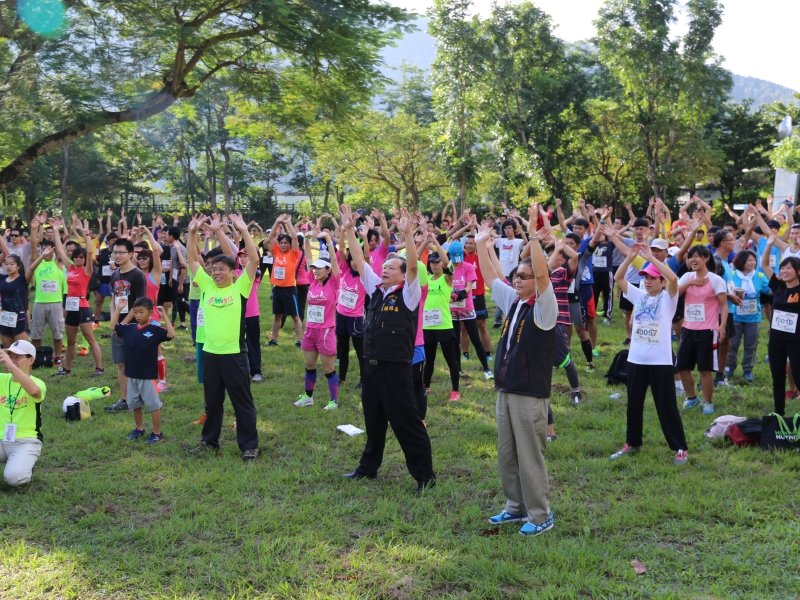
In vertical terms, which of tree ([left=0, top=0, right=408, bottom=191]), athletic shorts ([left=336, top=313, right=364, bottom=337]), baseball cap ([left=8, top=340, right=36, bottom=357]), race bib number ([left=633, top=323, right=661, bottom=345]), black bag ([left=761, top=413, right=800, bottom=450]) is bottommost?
black bag ([left=761, top=413, right=800, bottom=450])

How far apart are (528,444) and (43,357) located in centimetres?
864

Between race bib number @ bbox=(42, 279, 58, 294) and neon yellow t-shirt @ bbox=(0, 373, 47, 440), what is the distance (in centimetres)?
441

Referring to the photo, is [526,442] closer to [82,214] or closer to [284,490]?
[284,490]

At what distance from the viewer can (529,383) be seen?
4.68 m

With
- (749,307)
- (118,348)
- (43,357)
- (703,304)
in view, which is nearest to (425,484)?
(703,304)

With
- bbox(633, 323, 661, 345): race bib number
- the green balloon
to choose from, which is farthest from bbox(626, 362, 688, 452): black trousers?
the green balloon

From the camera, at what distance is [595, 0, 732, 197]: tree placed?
2492cm

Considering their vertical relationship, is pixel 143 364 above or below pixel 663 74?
below

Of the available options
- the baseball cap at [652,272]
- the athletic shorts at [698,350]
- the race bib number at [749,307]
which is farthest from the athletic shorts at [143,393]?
the race bib number at [749,307]

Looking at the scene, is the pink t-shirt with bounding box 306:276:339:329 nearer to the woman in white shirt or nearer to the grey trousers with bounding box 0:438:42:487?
the grey trousers with bounding box 0:438:42:487

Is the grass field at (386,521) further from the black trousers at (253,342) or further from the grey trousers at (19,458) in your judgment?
the black trousers at (253,342)

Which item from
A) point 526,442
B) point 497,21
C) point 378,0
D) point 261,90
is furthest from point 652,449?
point 497,21

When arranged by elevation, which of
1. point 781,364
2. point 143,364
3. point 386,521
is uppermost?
point 781,364

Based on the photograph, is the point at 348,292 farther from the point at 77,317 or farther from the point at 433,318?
the point at 77,317
